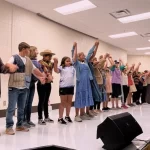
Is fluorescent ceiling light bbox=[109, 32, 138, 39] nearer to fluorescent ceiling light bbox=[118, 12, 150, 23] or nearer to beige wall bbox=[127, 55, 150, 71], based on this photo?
fluorescent ceiling light bbox=[118, 12, 150, 23]

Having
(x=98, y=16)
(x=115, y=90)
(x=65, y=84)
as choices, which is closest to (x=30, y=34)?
(x=98, y=16)

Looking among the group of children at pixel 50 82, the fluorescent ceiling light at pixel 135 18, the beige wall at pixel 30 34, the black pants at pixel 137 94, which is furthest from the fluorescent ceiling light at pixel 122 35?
the group of children at pixel 50 82

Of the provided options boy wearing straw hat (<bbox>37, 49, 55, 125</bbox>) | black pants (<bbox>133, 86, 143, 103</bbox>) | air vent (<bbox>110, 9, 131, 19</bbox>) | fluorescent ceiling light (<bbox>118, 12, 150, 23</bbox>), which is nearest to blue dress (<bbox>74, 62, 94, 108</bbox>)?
boy wearing straw hat (<bbox>37, 49, 55, 125</bbox>)

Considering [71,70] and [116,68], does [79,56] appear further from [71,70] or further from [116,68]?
[116,68]

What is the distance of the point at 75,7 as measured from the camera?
5.88m

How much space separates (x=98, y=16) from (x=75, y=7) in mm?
949

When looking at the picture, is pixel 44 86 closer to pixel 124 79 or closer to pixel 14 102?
pixel 14 102

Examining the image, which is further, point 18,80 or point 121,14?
point 121,14

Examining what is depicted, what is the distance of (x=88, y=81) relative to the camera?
444 centimetres

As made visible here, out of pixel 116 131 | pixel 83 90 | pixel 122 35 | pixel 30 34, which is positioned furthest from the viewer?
pixel 122 35

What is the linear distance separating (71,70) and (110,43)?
7.05 m

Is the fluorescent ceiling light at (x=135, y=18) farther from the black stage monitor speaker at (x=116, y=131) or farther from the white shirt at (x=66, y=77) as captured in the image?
the black stage monitor speaker at (x=116, y=131)

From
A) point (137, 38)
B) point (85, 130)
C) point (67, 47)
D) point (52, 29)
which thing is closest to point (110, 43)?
point (137, 38)

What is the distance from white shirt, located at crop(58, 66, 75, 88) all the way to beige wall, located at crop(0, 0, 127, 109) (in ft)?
6.06
